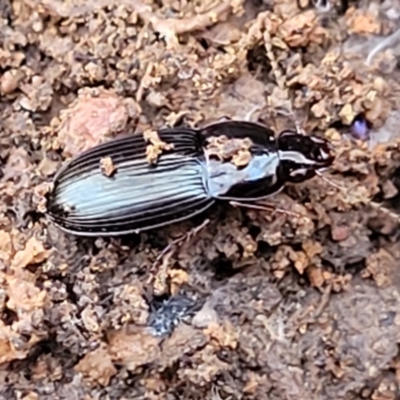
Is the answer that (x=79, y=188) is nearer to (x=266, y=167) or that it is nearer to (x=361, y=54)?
(x=266, y=167)

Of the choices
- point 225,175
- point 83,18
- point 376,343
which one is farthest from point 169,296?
point 83,18

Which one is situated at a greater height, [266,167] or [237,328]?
[266,167]

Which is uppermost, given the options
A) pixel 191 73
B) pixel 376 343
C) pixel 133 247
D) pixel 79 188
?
pixel 191 73

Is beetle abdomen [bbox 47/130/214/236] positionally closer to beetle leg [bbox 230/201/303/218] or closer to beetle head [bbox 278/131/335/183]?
beetle leg [bbox 230/201/303/218]

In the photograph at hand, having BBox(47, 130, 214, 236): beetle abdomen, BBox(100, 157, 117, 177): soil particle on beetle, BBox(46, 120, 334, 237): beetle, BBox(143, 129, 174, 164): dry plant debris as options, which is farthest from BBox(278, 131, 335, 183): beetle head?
BBox(100, 157, 117, 177): soil particle on beetle

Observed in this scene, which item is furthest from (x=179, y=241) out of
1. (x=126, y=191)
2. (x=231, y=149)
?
(x=231, y=149)

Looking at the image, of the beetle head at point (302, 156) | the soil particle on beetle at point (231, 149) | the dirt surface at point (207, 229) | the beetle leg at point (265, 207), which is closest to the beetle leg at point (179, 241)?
the dirt surface at point (207, 229)

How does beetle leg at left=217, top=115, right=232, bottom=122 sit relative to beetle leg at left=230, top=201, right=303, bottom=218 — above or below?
above
